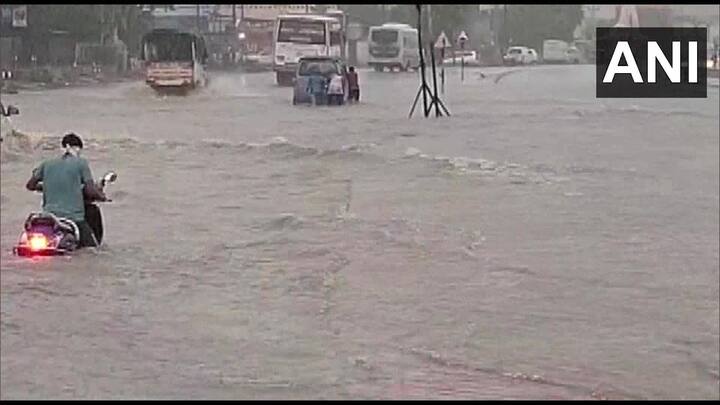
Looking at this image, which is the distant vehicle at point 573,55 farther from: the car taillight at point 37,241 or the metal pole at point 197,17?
the car taillight at point 37,241

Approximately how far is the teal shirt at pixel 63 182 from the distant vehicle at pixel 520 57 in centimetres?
7211

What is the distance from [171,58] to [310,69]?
7.22 meters

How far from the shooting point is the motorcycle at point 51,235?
42.1ft

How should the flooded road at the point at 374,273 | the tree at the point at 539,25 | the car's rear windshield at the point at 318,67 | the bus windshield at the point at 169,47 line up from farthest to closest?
the tree at the point at 539,25 → the bus windshield at the point at 169,47 → the car's rear windshield at the point at 318,67 → the flooded road at the point at 374,273

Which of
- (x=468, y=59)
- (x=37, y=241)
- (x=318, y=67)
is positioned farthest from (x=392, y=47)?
(x=37, y=241)

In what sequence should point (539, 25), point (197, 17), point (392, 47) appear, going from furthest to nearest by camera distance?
point (539, 25), point (197, 17), point (392, 47)

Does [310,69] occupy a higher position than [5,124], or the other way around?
[310,69]

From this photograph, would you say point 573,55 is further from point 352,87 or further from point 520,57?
point 352,87

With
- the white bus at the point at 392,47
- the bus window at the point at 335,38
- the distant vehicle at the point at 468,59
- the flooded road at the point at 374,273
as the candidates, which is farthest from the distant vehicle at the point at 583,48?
the flooded road at the point at 374,273

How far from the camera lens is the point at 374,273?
1321 cm

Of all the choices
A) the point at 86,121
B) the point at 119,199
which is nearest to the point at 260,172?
the point at 119,199

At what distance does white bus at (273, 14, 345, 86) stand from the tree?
162 feet

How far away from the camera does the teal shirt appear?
1275cm

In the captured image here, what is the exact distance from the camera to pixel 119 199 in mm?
18797
